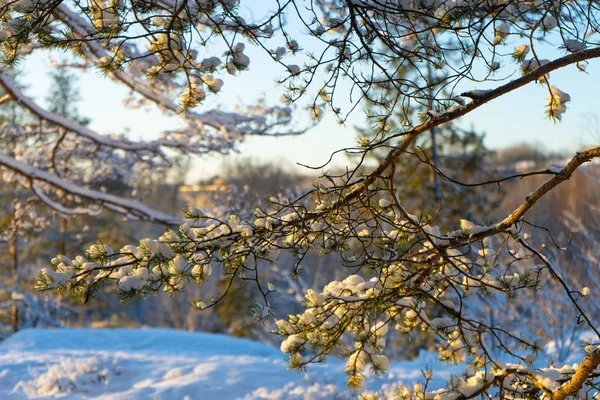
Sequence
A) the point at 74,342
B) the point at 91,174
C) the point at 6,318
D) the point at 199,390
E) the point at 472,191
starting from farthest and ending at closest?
the point at 6,318, the point at 472,191, the point at 91,174, the point at 74,342, the point at 199,390

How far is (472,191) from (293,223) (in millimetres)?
13420

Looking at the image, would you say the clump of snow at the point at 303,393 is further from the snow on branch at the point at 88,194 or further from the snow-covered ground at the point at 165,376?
the snow on branch at the point at 88,194

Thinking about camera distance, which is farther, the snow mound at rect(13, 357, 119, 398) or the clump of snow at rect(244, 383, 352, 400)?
the snow mound at rect(13, 357, 119, 398)

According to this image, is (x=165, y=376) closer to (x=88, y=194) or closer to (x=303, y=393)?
(x=303, y=393)

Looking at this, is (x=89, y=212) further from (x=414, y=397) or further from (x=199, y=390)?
(x=414, y=397)

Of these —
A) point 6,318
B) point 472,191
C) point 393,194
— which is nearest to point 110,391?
point 393,194

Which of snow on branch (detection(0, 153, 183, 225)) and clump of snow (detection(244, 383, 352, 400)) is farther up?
snow on branch (detection(0, 153, 183, 225))

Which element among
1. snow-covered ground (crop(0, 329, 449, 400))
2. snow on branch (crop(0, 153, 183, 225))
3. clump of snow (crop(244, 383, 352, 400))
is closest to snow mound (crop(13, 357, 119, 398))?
snow-covered ground (crop(0, 329, 449, 400))

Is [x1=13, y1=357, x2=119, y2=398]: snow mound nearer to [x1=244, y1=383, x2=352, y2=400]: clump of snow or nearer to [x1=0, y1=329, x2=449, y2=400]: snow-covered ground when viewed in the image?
[x1=0, y1=329, x2=449, y2=400]: snow-covered ground

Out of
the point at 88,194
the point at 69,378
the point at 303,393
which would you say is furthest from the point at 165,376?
the point at 88,194

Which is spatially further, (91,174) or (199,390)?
(91,174)

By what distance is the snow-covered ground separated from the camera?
5074 mm

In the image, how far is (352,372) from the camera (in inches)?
111

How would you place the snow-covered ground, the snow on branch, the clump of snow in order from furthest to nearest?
1. the snow on branch
2. the snow-covered ground
3. the clump of snow
